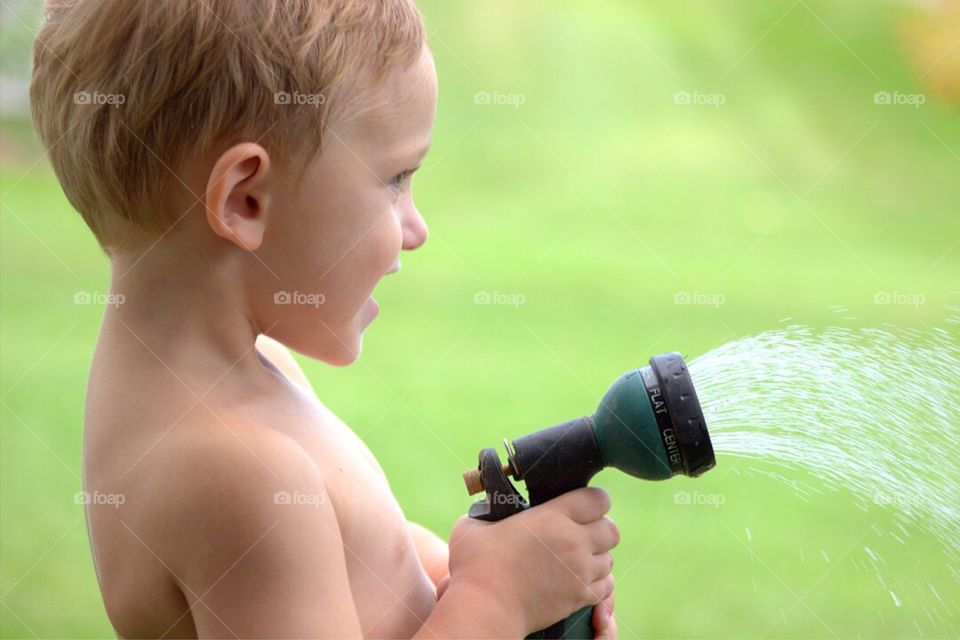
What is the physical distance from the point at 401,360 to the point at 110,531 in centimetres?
196

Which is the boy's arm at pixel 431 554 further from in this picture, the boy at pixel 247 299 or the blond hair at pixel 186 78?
the blond hair at pixel 186 78

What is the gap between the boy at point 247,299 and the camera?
0.81 metres

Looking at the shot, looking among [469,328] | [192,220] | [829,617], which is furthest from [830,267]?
[192,220]
